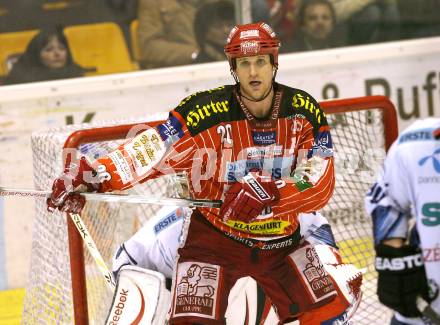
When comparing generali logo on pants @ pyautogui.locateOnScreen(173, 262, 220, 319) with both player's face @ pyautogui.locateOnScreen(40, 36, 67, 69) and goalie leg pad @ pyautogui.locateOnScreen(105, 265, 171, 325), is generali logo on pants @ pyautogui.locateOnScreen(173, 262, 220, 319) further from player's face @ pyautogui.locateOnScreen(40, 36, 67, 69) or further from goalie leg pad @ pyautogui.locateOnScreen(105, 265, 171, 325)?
player's face @ pyautogui.locateOnScreen(40, 36, 67, 69)

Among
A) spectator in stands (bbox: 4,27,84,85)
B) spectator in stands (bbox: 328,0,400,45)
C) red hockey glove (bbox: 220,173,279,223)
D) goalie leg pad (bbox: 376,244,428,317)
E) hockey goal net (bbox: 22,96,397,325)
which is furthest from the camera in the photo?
spectator in stands (bbox: 328,0,400,45)

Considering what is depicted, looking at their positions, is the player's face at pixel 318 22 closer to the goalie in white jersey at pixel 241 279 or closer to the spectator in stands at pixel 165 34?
the spectator in stands at pixel 165 34

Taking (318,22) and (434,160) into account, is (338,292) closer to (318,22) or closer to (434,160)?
(434,160)

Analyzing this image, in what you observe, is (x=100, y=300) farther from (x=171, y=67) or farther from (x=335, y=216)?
(x=171, y=67)

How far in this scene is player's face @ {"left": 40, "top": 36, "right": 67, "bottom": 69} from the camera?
6000 millimetres

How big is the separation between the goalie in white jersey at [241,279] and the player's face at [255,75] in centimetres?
50

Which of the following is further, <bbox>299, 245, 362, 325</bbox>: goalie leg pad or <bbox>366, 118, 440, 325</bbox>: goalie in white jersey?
<bbox>299, 245, 362, 325</bbox>: goalie leg pad

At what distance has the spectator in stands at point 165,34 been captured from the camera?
20.1 feet

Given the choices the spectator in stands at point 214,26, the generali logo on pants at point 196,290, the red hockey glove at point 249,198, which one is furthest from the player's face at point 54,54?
the red hockey glove at point 249,198

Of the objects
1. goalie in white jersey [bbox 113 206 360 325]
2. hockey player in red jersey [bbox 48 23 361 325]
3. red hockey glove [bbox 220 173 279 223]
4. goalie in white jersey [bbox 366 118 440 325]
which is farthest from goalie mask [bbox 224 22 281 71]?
goalie in white jersey [bbox 366 118 440 325]

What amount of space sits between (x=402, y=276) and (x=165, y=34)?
361 centimetres

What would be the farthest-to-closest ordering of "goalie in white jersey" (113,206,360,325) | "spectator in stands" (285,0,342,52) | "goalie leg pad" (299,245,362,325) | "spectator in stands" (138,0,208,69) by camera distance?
"spectator in stands" (285,0,342,52), "spectator in stands" (138,0,208,69), "goalie in white jersey" (113,206,360,325), "goalie leg pad" (299,245,362,325)

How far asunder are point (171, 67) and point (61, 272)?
195 cm

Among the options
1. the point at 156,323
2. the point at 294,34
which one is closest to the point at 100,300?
the point at 156,323
